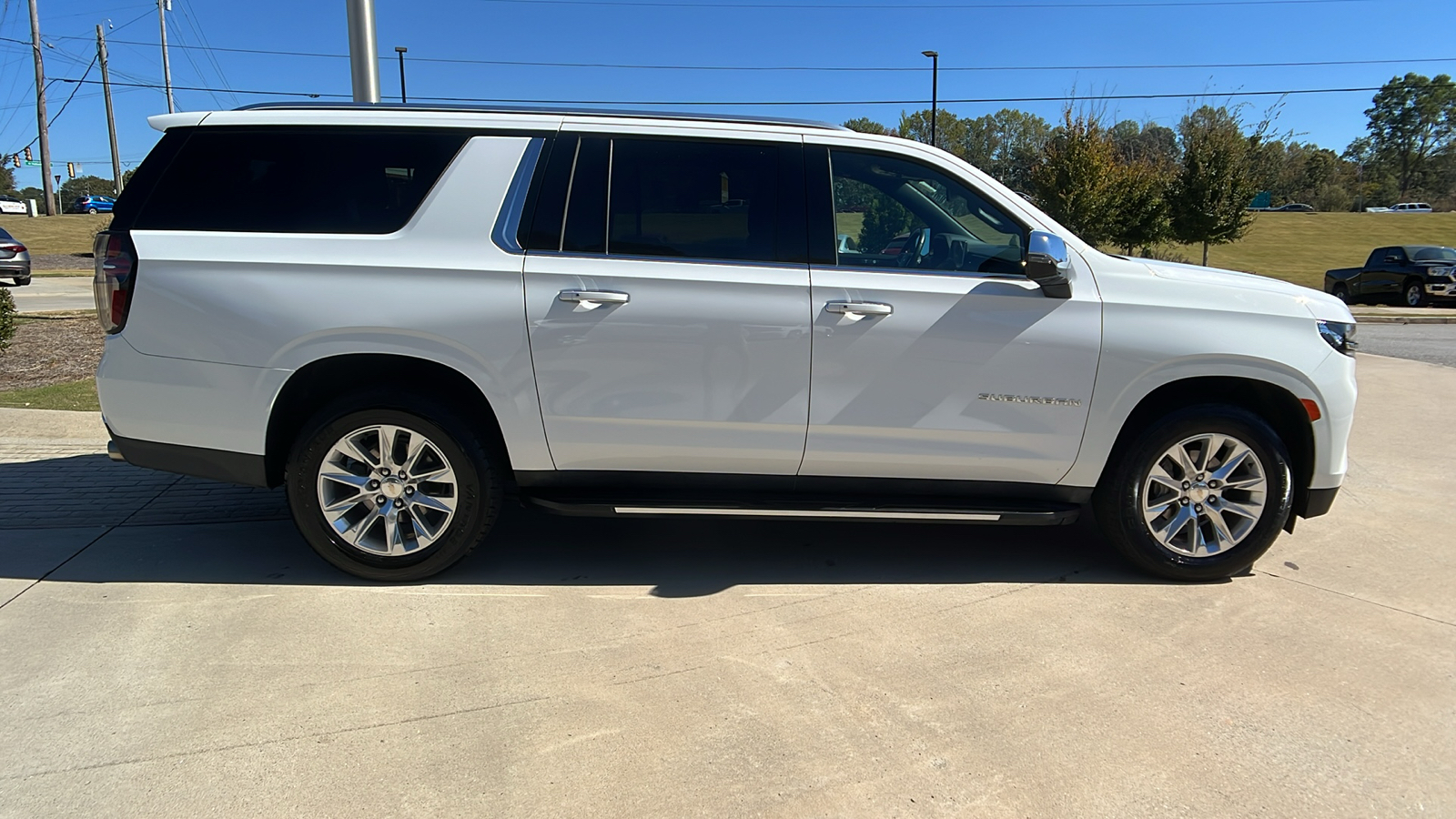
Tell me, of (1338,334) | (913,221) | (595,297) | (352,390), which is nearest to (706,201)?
(595,297)

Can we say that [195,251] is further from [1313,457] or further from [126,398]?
[1313,457]

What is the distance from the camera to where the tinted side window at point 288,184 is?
396 centimetres

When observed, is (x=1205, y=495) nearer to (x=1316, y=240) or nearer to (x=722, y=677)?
(x=722, y=677)

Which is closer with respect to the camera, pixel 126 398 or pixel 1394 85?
pixel 126 398

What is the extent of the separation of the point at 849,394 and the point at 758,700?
1392 millimetres

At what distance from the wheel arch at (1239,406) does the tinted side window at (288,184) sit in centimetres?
329

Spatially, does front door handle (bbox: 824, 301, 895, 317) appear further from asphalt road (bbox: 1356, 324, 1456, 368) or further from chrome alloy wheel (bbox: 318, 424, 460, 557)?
asphalt road (bbox: 1356, 324, 1456, 368)

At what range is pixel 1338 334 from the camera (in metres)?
4.19

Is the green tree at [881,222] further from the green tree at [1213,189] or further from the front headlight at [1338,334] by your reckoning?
the green tree at [1213,189]

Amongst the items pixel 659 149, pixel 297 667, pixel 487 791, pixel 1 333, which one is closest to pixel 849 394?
pixel 659 149

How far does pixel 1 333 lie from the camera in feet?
28.9

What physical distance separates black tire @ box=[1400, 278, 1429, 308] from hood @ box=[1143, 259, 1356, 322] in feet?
75.4

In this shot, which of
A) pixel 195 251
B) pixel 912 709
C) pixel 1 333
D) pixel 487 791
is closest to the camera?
pixel 487 791

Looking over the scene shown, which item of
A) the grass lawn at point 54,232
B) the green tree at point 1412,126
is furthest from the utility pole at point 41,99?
the green tree at point 1412,126
